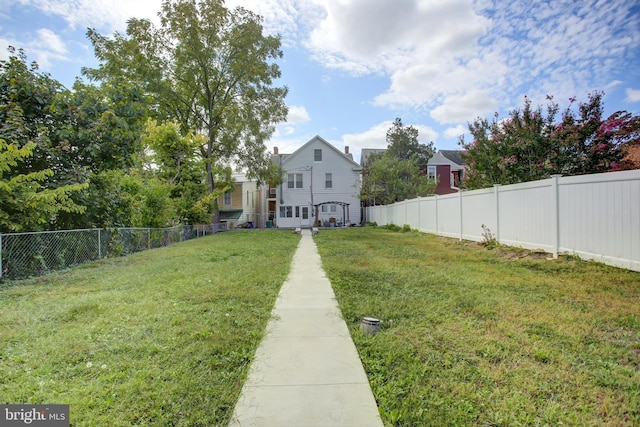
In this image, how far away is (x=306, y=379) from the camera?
7.99ft

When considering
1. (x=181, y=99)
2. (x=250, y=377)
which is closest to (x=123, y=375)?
(x=250, y=377)

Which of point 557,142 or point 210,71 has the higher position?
point 210,71

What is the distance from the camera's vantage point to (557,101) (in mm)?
9477

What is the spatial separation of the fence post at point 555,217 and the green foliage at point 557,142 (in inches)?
111

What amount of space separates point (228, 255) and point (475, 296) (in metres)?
6.85

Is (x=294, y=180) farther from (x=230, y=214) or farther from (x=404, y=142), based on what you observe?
(x=404, y=142)

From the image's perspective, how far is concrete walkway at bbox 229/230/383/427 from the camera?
1.98 m

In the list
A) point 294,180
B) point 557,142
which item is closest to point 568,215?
point 557,142

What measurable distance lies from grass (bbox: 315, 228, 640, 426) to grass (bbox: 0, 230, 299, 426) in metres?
1.19

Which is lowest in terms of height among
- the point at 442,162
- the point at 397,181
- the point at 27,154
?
the point at 27,154

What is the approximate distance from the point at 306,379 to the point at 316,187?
26815mm

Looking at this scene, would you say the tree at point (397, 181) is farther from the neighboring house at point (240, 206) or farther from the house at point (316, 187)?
the neighboring house at point (240, 206)

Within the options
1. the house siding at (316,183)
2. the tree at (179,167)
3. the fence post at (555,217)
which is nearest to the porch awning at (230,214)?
the house siding at (316,183)

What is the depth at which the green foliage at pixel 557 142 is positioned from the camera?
8.84 meters
